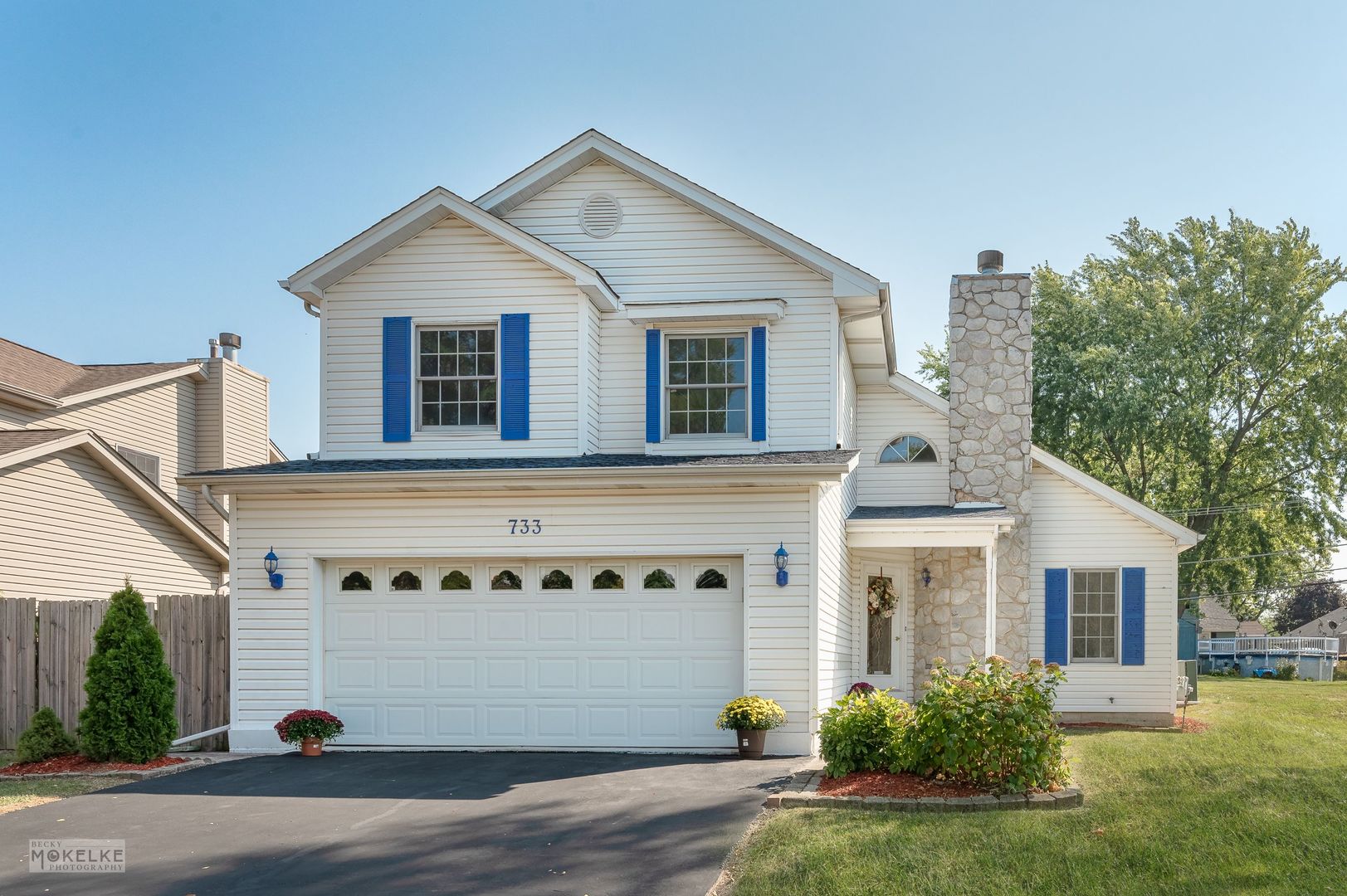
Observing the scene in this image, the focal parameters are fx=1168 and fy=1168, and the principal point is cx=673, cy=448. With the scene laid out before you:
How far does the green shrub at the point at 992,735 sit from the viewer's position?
9469 millimetres

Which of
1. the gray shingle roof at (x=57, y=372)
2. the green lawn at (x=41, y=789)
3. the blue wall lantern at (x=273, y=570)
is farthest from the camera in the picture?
the gray shingle roof at (x=57, y=372)

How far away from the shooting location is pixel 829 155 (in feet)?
54.1

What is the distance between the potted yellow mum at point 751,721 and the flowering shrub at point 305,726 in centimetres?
451

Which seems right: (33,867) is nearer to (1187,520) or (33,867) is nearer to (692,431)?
(692,431)

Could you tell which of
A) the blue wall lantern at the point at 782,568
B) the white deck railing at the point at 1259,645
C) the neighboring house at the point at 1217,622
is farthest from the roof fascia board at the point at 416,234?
the neighboring house at the point at 1217,622

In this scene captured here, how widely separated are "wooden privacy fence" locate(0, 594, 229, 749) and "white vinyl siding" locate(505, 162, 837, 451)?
5613mm

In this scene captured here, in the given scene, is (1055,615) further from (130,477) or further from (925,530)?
(130,477)

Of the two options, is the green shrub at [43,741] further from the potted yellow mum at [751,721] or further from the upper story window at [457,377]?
the potted yellow mum at [751,721]

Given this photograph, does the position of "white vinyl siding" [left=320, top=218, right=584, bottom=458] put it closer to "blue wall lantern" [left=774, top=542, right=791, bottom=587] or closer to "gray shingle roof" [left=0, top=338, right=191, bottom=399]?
"blue wall lantern" [left=774, top=542, right=791, bottom=587]

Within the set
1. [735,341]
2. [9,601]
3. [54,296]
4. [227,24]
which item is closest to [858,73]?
[735,341]

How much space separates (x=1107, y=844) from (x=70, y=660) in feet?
40.3

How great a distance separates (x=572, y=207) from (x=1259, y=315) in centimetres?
2582

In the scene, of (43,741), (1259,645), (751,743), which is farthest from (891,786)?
(1259,645)

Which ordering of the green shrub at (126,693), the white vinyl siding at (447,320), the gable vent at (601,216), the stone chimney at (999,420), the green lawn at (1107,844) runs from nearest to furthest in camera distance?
the green lawn at (1107,844) → the green shrub at (126,693) → the white vinyl siding at (447,320) → the gable vent at (601,216) → the stone chimney at (999,420)
